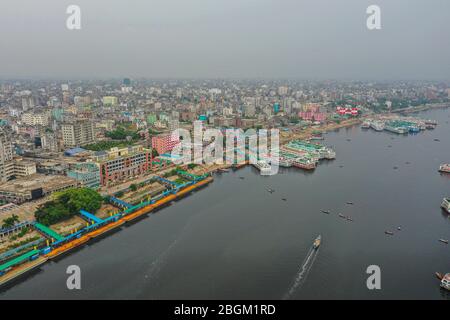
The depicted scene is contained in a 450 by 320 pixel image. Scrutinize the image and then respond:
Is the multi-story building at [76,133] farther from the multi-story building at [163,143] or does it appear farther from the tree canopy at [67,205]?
the tree canopy at [67,205]

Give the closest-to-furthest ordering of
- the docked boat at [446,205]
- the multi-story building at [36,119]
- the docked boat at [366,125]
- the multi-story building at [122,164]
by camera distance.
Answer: the docked boat at [446,205]
the multi-story building at [122,164]
the multi-story building at [36,119]
the docked boat at [366,125]

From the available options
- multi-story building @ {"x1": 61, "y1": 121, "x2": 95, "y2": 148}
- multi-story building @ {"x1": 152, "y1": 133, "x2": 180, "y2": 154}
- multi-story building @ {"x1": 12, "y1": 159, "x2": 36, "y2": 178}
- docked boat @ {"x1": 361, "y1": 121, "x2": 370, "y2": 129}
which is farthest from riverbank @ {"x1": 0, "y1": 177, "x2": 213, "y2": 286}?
docked boat @ {"x1": 361, "y1": 121, "x2": 370, "y2": 129}

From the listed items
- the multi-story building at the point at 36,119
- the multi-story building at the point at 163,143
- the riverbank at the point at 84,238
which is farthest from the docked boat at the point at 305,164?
the multi-story building at the point at 36,119

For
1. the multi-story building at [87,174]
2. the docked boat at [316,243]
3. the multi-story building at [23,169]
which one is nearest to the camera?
the docked boat at [316,243]

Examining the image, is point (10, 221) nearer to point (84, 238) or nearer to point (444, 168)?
point (84, 238)

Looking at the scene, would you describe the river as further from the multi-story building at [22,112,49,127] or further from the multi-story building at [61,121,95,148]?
the multi-story building at [22,112,49,127]

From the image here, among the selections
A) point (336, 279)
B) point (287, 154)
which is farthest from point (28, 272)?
point (287, 154)

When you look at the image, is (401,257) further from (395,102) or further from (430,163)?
(395,102)
